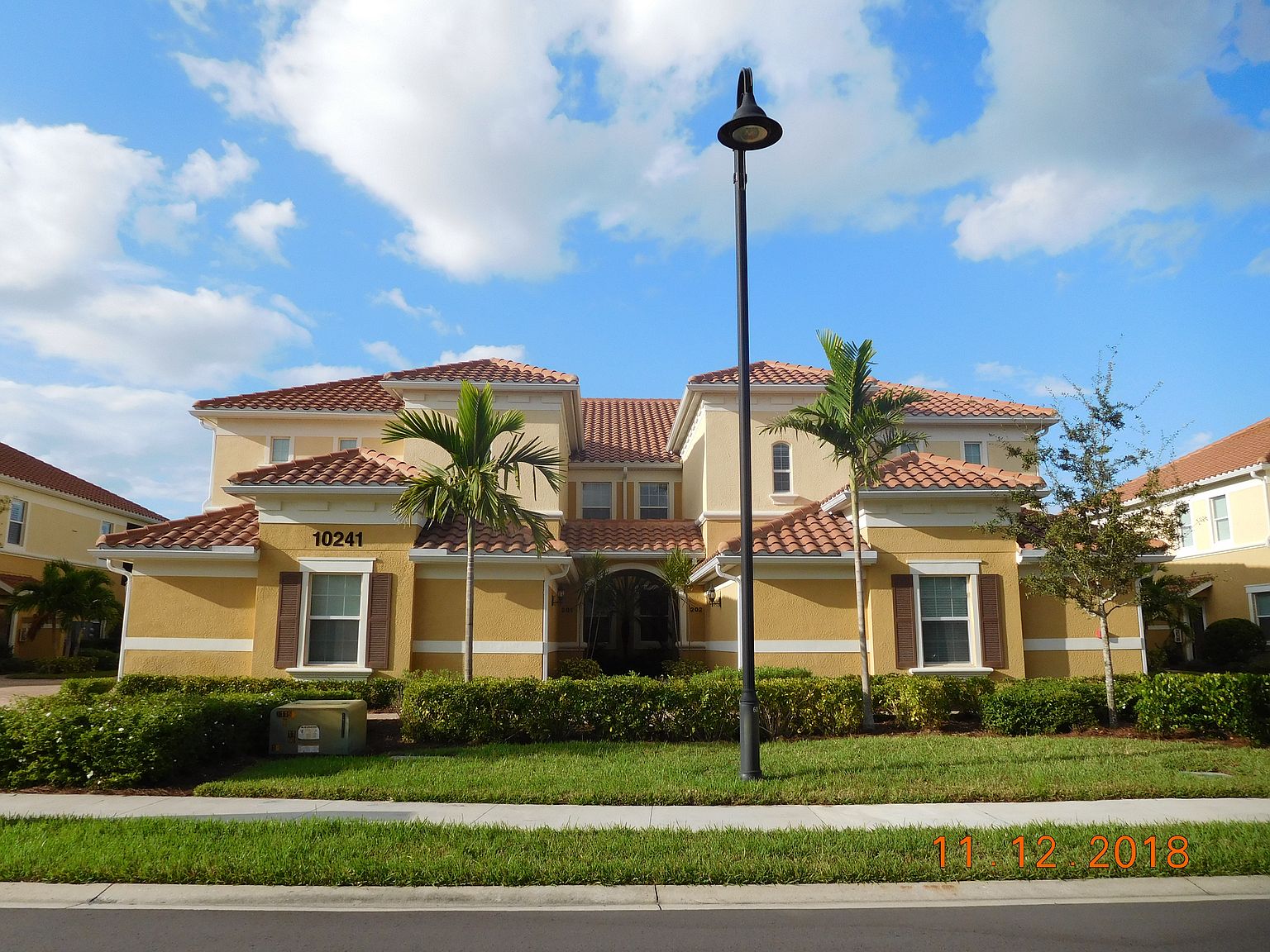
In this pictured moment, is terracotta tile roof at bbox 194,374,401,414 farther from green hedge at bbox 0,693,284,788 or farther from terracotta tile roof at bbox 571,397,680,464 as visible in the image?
green hedge at bbox 0,693,284,788

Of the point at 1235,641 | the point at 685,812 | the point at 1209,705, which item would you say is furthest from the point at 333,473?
the point at 1235,641

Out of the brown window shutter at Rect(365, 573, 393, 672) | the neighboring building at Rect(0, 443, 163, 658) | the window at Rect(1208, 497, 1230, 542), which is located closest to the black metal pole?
the brown window shutter at Rect(365, 573, 393, 672)

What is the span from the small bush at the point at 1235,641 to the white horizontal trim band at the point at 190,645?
86.7 ft

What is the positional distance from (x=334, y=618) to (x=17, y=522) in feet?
76.2

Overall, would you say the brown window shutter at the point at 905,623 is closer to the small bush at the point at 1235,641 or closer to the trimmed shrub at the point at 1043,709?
the trimmed shrub at the point at 1043,709

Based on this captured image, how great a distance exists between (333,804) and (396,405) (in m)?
16.3

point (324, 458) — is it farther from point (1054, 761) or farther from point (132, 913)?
point (1054, 761)

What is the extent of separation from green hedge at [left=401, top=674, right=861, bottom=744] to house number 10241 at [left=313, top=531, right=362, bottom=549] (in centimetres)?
488

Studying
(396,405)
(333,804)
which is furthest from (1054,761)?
(396,405)

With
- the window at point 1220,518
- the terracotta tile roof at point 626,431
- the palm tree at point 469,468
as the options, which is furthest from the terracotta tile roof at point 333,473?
the window at point 1220,518

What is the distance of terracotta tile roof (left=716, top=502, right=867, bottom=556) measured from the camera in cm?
1617

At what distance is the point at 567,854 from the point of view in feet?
23.0

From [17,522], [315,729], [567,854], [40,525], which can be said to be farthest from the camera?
[40,525]

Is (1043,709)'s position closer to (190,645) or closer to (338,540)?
(338,540)
